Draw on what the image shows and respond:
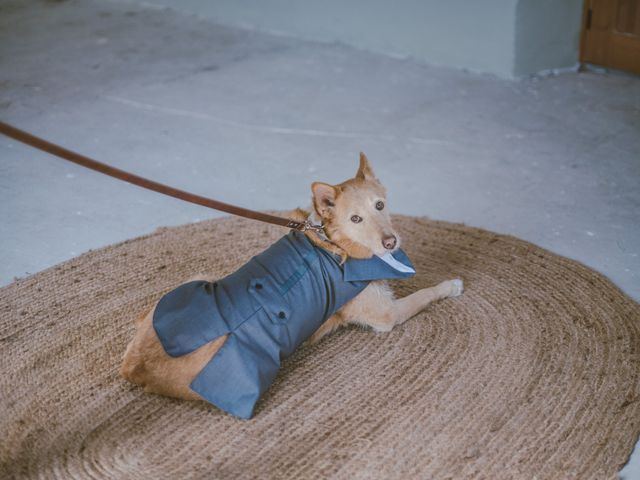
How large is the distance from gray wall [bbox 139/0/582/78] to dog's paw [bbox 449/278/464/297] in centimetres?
273

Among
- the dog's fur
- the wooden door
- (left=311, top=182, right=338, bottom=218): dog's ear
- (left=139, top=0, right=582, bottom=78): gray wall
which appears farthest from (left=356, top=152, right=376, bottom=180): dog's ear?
the wooden door

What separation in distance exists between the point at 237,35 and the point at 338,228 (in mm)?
4461

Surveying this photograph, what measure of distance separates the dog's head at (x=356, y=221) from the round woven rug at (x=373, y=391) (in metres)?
0.39

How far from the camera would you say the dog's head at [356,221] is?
7.77 feet

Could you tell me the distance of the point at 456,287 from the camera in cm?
284

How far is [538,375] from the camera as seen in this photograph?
7.82 feet

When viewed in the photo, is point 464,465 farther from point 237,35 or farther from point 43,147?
point 237,35

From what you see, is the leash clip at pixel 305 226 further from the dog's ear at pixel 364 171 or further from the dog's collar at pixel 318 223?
the dog's ear at pixel 364 171

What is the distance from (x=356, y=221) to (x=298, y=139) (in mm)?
2054

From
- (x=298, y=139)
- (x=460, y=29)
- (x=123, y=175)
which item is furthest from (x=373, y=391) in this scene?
(x=460, y=29)

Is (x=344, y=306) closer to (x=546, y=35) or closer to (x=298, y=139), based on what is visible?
(x=298, y=139)

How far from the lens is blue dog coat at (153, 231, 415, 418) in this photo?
7.11 ft

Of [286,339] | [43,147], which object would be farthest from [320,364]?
[43,147]

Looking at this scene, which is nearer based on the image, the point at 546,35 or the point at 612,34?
the point at 612,34
